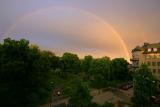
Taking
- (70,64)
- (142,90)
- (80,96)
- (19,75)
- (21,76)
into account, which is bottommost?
(80,96)

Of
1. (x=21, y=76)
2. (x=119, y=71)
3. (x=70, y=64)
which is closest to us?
(x=21, y=76)

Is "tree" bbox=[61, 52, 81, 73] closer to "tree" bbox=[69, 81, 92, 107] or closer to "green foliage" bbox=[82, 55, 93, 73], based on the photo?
"green foliage" bbox=[82, 55, 93, 73]

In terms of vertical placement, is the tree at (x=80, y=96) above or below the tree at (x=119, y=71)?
below

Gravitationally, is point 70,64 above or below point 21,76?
above

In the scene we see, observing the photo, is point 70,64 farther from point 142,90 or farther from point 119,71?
point 142,90

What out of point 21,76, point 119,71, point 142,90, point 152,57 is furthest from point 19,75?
point 152,57

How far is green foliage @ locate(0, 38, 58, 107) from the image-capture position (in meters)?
53.5

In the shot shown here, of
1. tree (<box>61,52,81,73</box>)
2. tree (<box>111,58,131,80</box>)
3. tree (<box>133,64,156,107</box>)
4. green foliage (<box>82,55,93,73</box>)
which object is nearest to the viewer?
tree (<box>133,64,156,107</box>)

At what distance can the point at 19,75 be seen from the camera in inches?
2181

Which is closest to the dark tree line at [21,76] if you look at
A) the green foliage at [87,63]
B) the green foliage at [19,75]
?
the green foliage at [19,75]

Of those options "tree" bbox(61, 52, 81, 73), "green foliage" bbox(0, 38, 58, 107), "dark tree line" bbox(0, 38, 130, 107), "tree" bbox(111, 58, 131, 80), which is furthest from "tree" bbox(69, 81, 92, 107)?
"tree" bbox(61, 52, 81, 73)

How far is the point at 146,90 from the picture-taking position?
169 feet

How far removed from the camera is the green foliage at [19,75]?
53.5m

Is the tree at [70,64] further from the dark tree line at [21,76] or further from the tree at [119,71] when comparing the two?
the dark tree line at [21,76]
